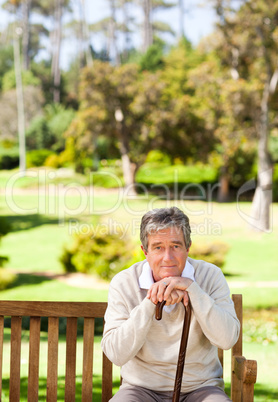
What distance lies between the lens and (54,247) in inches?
567

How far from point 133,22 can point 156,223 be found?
2435 centimetres

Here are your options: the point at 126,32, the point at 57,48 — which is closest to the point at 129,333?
the point at 126,32

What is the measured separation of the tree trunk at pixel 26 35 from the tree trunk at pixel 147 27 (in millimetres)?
5339

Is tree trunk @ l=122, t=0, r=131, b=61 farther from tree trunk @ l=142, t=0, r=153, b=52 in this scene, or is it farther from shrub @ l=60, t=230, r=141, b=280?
shrub @ l=60, t=230, r=141, b=280

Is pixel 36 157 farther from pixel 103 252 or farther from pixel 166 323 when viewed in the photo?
pixel 166 323

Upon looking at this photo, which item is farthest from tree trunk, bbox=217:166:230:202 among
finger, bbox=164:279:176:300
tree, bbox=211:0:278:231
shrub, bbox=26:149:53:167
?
finger, bbox=164:279:176:300

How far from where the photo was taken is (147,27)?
25.1 meters

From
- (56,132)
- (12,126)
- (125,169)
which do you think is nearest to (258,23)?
(125,169)

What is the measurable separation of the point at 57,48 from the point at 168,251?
25.2 metres

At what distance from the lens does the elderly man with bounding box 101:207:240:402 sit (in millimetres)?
1887

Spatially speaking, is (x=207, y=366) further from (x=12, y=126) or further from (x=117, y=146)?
(x=12, y=126)

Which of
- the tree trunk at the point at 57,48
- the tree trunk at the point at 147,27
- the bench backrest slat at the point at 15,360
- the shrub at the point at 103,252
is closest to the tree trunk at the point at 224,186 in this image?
the tree trunk at the point at 147,27

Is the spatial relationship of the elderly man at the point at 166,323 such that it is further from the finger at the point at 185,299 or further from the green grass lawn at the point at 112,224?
the green grass lawn at the point at 112,224

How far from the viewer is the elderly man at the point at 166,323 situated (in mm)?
1887
